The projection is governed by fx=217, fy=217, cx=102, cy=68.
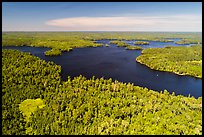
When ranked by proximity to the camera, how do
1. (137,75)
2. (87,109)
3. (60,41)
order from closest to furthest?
(87,109) < (137,75) < (60,41)

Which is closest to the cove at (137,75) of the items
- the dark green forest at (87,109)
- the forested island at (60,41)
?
the dark green forest at (87,109)

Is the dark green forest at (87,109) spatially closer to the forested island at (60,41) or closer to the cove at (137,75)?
the cove at (137,75)

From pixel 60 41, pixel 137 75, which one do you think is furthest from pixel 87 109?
pixel 60 41

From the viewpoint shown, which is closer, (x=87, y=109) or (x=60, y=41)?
(x=87, y=109)

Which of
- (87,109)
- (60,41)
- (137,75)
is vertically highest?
(60,41)

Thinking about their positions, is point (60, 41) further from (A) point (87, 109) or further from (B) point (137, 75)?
(A) point (87, 109)

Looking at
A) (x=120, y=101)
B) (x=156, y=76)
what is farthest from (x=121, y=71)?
(x=120, y=101)

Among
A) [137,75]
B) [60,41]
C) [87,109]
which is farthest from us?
[60,41]

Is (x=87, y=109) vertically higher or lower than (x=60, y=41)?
lower

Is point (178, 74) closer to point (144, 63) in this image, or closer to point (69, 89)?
point (144, 63)
